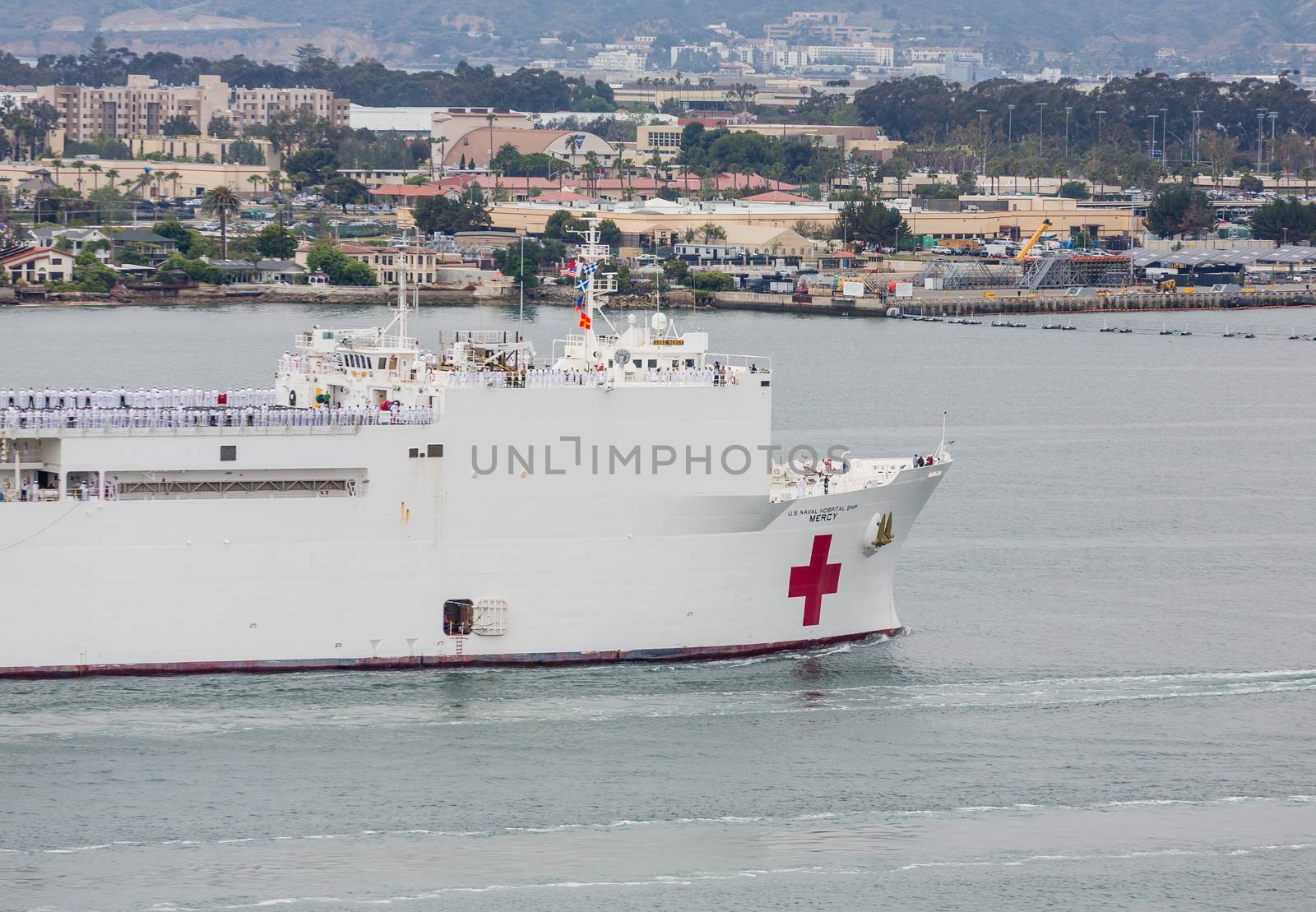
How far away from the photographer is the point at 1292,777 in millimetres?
25703

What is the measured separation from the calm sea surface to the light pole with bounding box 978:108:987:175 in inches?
4479

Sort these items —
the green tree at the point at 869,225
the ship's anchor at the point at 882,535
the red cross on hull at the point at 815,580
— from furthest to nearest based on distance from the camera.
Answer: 1. the green tree at the point at 869,225
2. the ship's anchor at the point at 882,535
3. the red cross on hull at the point at 815,580

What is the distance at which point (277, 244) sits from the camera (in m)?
93.9

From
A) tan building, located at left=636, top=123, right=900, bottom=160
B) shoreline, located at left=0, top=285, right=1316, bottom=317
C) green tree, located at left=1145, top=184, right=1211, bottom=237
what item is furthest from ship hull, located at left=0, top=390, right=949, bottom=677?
tan building, located at left=636, top=123, right=900, bottom=160

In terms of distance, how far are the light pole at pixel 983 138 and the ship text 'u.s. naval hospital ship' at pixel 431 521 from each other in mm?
120471

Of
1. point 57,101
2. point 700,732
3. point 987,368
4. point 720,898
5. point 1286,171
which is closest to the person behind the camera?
point 720,898

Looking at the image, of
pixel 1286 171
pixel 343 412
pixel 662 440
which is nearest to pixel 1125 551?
pixel 662 440

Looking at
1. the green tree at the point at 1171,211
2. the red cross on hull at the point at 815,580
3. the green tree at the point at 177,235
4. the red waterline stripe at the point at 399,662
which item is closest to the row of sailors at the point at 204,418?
the red waterline stripe at the point at 399,662

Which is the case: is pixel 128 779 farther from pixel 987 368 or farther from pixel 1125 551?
pixel 987 368

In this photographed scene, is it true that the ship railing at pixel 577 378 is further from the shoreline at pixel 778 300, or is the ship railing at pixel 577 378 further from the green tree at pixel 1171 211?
the green tree at pixel 1171 211

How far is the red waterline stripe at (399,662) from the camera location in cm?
2761

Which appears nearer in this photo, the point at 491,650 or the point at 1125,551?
the point at 491,650

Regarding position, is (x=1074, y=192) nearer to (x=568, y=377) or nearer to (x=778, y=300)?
(x=778, y=300)

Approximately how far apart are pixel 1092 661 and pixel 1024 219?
301ft
